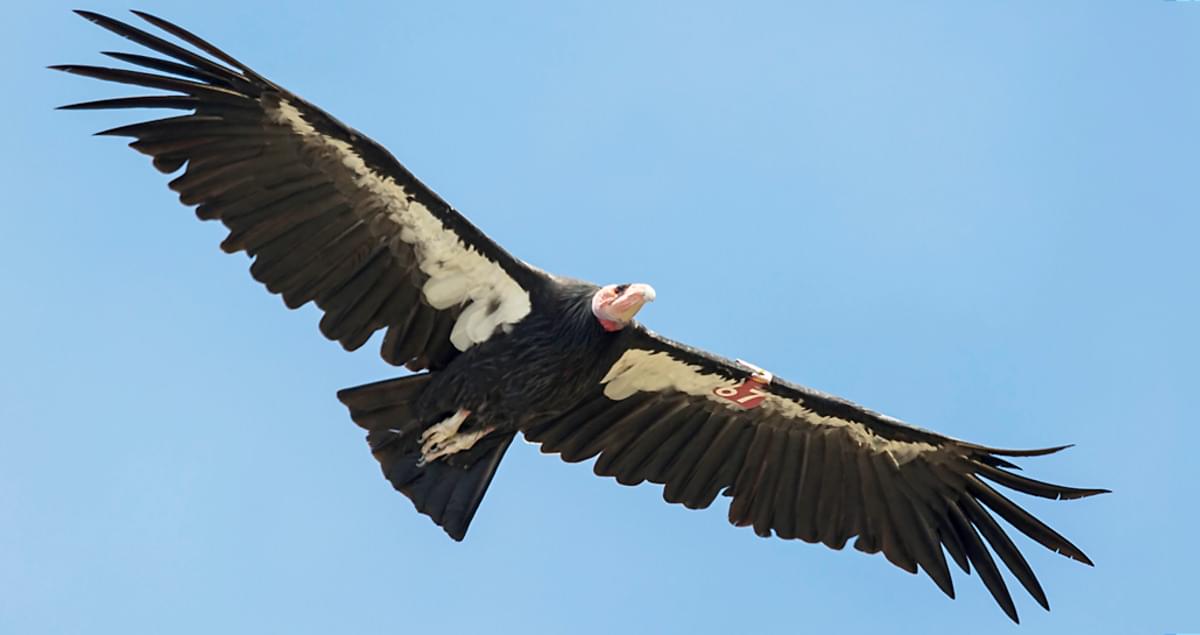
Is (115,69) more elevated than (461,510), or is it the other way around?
(115,69)

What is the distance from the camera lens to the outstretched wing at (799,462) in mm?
17094

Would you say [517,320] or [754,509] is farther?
[754,509]

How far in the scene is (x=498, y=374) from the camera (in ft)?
52.1

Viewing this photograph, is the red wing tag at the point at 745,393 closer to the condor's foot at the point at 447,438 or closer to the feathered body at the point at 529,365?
the feathered body at the point at 529,365

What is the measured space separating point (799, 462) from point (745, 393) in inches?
33.6

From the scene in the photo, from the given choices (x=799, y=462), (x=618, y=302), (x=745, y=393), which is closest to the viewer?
(x=618, y=302)

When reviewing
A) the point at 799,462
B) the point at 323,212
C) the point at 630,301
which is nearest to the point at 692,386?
the point at 799,462

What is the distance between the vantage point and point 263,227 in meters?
15.5

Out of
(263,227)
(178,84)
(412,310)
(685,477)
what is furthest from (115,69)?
(685,477)

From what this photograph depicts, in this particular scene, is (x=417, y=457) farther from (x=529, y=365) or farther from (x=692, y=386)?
(x=692, y=386)

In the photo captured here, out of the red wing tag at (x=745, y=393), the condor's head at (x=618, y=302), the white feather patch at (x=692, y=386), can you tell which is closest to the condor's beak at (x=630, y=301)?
the condor's head at (x=618, y=302)

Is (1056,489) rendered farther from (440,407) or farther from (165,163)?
(165,163)

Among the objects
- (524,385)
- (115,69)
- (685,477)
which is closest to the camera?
(115,69)

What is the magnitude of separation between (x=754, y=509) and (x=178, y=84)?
5955 mm
